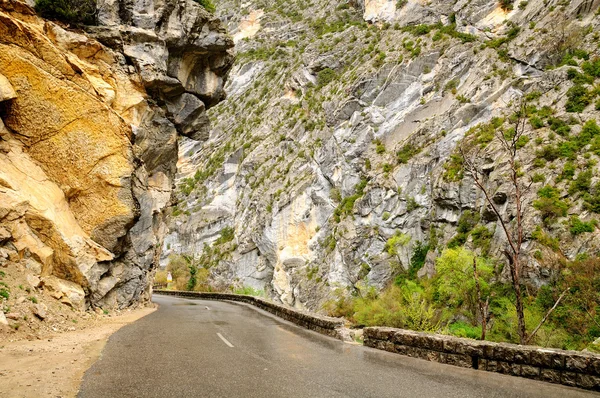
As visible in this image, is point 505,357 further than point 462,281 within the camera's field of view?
No

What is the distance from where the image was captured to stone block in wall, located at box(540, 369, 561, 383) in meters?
5.83

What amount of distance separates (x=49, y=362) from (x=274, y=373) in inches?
167

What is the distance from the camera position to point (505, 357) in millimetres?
6594

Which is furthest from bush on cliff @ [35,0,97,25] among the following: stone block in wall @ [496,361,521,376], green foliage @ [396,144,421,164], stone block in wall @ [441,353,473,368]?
green foliage @ [396,144,421,164]

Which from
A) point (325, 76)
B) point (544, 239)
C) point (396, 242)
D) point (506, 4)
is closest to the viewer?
point (544, 239)

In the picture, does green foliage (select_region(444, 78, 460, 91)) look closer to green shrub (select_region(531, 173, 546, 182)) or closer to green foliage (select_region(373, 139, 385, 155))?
green foliage (select_region(373, 139, 385, 155))

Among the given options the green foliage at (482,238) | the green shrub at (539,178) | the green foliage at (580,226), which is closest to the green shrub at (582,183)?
the green shrub at (539,178)

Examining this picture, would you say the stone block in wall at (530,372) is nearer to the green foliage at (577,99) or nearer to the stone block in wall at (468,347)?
the stone block in wall at (468,347)

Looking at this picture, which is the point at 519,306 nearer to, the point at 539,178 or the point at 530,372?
the point at 530,372

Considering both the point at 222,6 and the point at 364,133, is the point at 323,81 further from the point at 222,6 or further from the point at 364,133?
the point at 222,6

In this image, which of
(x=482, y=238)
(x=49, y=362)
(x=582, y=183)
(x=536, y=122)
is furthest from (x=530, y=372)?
(x=536, y=122)

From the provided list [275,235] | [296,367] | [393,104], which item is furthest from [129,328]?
[393,104]

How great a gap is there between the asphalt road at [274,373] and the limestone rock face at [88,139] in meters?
5.25

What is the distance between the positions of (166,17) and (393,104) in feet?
82.4
